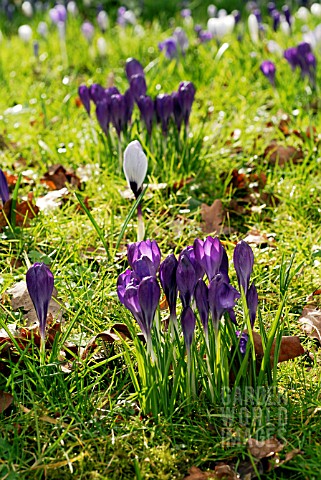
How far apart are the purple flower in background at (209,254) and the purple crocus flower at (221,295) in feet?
0.29

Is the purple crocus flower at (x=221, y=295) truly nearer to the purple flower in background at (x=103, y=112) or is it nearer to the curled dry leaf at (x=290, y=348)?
the curled dry leaf at (x=290, y=348)

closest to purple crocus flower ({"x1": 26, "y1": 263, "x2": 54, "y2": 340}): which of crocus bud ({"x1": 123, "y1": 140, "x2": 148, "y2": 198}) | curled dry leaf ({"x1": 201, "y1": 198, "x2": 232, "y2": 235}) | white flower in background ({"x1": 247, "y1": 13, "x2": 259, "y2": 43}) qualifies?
crocus bud ({"x1": 123, "y1": 140, "x2": 148, "y2": 198})

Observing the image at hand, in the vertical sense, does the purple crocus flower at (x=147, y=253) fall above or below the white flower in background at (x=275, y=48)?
above

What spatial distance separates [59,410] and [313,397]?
80 cm

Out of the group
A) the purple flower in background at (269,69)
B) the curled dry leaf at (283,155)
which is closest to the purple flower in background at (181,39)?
the purple flower in background at (269,69)

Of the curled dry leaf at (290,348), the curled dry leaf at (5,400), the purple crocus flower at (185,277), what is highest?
the purple crocus flower at (185,277)

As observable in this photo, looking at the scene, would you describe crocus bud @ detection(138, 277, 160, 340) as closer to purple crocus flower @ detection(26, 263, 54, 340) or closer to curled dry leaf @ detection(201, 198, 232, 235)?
purple crocus flower @ detection(26, 263, 54, 340)

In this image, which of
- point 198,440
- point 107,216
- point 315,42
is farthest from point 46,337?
point 315,42

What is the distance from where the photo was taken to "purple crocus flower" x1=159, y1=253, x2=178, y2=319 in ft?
6.61

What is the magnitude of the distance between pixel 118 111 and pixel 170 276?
1.80 metres

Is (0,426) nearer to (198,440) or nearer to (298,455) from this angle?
(198,440)

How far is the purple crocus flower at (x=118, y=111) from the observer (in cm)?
361

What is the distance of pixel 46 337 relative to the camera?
2346 millimetres

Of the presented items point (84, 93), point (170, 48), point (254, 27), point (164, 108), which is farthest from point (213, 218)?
point (254, 27)
